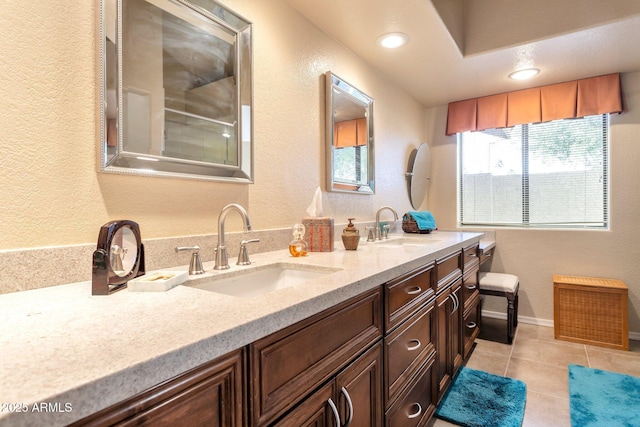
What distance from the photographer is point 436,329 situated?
1547 millimetres

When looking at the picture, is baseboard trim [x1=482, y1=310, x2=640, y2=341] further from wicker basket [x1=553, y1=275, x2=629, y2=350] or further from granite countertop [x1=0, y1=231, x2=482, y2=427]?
granite countertop [x1=0, y1=231, x2=482, y2=427]

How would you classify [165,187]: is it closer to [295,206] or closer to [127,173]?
[127,173]

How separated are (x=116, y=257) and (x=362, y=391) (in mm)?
812

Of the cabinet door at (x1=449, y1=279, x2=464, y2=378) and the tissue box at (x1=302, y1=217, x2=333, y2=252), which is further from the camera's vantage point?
the cabinet door at (x1=449, y1=279, x2=464, y2=378)

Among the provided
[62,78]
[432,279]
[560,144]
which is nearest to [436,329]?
[432,279]

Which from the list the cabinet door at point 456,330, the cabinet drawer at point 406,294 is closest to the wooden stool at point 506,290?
the cabinet door at point 456,330

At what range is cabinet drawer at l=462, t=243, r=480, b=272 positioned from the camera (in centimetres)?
206

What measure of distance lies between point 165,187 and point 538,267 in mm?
3240

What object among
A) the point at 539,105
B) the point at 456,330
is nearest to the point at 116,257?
the point at 456,330

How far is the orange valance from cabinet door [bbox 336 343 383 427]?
2.85 meters

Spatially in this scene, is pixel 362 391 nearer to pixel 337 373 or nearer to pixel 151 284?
pixel 337 373

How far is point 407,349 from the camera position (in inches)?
49.5

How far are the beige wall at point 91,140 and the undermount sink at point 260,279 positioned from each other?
263mm

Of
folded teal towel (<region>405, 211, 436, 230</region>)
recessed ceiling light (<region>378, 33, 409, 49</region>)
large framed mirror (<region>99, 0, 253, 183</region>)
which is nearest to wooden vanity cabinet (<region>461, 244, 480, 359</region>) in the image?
folded teal towel (<region>405, 211, 436, 230</region>)
